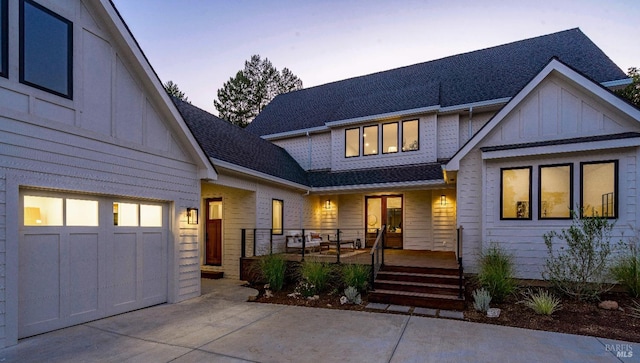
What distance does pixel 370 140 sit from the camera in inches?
532

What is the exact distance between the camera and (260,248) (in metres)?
10.7

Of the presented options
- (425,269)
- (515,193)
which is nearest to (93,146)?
(425,269)

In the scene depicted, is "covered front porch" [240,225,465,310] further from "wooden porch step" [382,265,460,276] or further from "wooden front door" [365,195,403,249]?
"wooden front door" [365,195,403,249]

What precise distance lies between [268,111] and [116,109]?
12.6 meters

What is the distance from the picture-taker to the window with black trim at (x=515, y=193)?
8.29 m

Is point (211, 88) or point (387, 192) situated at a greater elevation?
point (211, 88)

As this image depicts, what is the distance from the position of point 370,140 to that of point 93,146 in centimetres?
986

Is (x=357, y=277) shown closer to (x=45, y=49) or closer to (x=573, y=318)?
(x=573, y=318)

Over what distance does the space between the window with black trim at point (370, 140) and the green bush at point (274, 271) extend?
6.40 m

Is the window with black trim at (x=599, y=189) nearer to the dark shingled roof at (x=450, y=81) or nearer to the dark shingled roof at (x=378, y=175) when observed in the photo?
the dark shingled roof at (x=450, y=81)

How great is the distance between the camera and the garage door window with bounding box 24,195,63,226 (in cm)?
503

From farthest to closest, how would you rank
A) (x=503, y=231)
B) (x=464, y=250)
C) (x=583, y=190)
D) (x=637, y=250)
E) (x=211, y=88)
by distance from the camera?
(x=211, y=88)
(x=464, y=250)
(x=503, y=231)
(x=583, y=190)
(x=637, y=250)

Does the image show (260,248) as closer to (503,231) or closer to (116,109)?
(116,109)

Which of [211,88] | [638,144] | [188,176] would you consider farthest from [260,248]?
[211,88]
